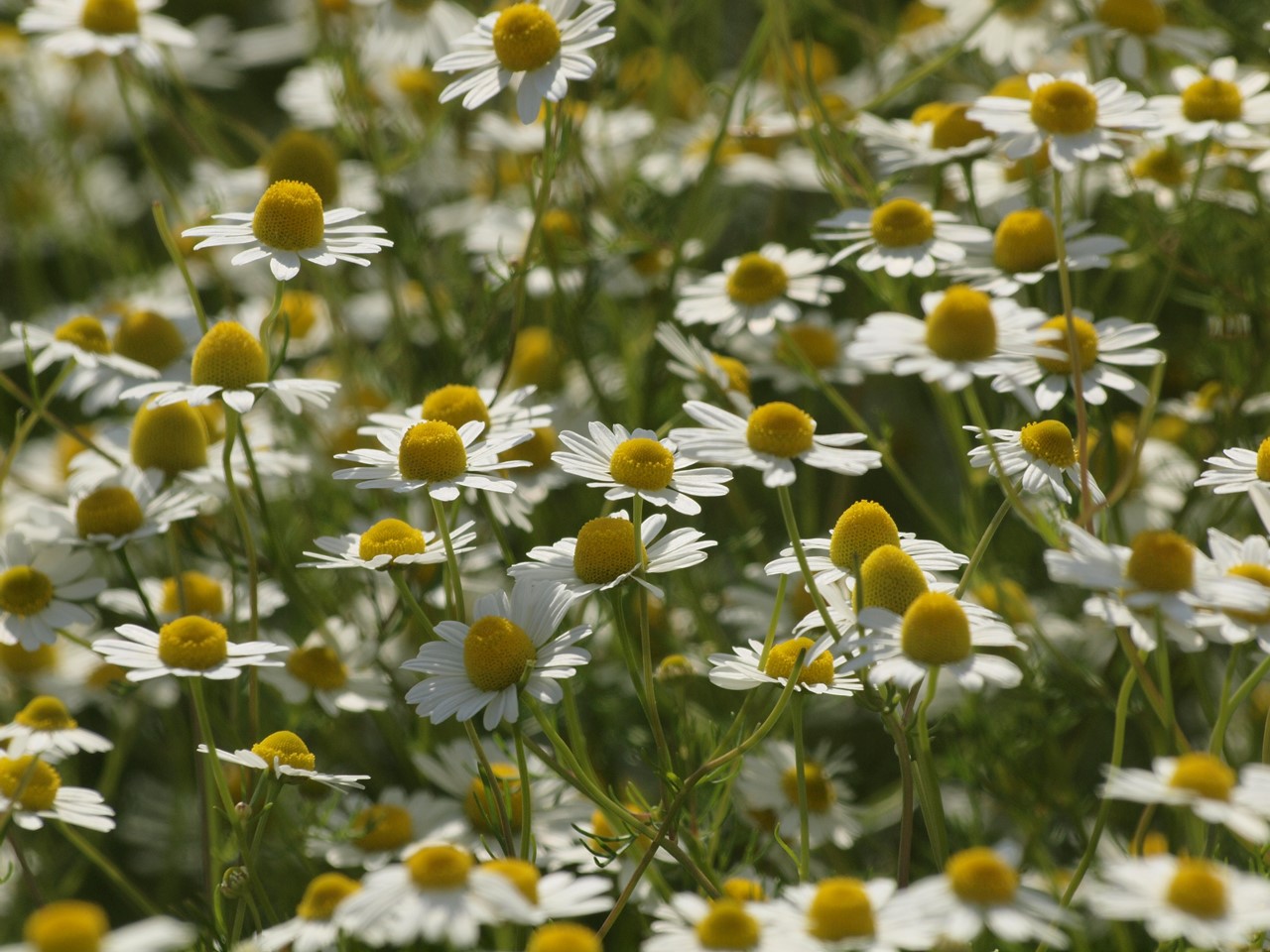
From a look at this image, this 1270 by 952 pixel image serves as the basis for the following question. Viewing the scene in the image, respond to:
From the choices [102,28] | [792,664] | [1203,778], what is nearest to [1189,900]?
[1203,778]

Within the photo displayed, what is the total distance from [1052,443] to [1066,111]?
0.44 meters

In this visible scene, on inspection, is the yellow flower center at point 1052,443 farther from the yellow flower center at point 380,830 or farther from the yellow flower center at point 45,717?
the yellow flower center at point 45,717

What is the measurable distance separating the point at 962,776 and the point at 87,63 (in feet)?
9.72

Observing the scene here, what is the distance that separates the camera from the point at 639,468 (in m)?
1.55

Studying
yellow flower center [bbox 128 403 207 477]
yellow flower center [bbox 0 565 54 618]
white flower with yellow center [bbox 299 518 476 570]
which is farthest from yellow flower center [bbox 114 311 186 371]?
white flower with yellow center [bbox 299 518 476 570]

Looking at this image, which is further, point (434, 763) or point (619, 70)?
point (619, 70)

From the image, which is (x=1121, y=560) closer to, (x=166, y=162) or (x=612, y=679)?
(x=612, y=679)

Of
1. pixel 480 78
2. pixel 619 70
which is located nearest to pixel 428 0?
pixel 619 70

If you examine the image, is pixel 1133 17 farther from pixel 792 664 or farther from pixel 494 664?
pixel 494 664

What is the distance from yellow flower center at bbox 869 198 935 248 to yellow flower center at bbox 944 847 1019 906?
1044 millimetres

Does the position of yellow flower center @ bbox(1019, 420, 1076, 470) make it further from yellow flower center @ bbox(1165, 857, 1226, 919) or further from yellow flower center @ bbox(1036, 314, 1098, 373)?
yellow flower center @ bbox(1165, 857, 1226, 919)

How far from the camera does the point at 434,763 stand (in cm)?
187

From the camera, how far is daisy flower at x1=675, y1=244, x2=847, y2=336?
6.84ft

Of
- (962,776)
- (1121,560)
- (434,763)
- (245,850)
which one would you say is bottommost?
(962,776)
